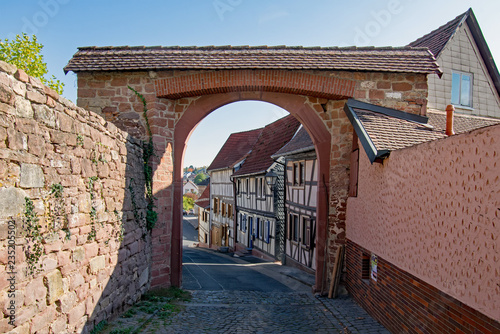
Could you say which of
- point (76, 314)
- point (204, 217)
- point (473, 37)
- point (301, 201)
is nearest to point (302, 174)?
point (301, 201)

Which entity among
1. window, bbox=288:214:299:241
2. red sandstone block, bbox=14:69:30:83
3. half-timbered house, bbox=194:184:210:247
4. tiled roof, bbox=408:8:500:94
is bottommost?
half-timbered house, bbox=194:184:210:247

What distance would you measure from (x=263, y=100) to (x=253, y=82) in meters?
0.70

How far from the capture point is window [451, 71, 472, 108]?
538 inches

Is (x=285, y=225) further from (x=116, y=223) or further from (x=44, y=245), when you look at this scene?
(x=44, y=245)

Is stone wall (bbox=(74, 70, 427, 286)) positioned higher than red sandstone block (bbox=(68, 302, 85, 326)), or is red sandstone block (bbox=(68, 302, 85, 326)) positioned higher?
stone wall (bbox=(74, 70, 427, 286))

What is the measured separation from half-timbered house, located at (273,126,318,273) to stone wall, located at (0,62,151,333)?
336 inches

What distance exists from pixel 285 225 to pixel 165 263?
9.54 m

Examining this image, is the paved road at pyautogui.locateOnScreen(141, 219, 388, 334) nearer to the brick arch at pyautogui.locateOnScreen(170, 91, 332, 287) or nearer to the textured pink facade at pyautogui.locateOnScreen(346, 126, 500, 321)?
the brick arch at pyautogui.locateOnScreen(170, 91, 332, 287)

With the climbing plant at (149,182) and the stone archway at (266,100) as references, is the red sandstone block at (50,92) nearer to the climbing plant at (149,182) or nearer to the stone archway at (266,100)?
the climbing plant at (149,182)

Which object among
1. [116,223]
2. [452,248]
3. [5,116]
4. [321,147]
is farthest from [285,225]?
[5,116]

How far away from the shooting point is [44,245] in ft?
13.1

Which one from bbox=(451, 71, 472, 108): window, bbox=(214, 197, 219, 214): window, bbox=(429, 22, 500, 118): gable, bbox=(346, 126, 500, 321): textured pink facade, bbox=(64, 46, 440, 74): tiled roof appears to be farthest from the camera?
bbox=(214, 197, 219, 214): window

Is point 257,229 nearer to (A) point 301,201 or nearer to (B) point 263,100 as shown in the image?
(A) point 301,201

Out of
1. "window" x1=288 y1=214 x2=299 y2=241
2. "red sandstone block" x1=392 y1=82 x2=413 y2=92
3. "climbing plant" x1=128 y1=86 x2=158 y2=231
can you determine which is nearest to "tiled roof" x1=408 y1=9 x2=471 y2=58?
"red sandstone block" x1=392 y1=82 x2=413 y2=92
